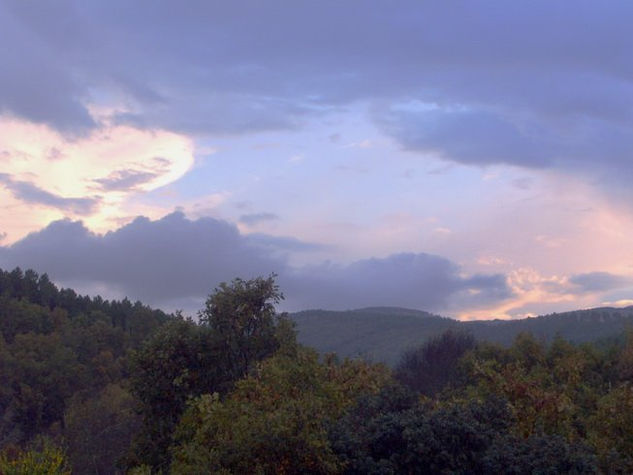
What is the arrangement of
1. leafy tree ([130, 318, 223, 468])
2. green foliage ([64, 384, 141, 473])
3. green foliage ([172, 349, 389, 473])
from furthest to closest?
green foliage ([64, 384, 141, 473])
leafy tree ([130, 318, 223, 468])
green foliage ([172, 349, 389, 473])

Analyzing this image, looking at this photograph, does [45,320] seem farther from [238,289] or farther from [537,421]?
[537,421]

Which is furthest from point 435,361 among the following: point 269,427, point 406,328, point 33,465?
point 406,328

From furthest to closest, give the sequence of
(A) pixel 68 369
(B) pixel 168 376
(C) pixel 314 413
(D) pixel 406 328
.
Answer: (D) pixel 406 328
(A) pixel 68 369
(B) pixel 168 376
(C) pixel 314 413

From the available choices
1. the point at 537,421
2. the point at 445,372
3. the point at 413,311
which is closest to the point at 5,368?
the point at 445,372

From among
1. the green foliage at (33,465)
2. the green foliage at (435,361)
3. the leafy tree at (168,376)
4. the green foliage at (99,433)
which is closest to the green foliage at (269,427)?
the green foliage at (33,465)

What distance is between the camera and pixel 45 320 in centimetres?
8000

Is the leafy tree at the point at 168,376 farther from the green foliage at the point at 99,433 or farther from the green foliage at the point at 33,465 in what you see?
the green foliage at the point at 99,433

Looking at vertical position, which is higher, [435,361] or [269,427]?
[435,361]

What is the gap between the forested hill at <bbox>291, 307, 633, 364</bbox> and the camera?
89.4 meters

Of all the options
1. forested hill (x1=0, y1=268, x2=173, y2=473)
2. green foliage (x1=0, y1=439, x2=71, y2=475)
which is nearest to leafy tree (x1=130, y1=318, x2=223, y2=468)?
forested hill (x1=0, y1=268, x2=173, y2=473)

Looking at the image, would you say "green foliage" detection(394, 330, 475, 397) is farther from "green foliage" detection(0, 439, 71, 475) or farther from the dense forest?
"green foliage" detection(0, 439, 71, 475)

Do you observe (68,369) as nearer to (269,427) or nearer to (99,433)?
(99,433)

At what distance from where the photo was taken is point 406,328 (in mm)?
117438

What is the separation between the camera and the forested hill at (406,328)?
8938 cm
